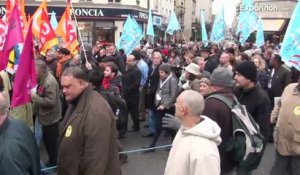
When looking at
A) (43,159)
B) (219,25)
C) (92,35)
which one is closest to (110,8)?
(92,35)

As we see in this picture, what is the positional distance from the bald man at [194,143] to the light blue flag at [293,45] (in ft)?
8.21

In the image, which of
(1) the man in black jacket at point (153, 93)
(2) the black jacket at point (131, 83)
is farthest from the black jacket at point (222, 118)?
(2) the black jacket at point (131, 83)

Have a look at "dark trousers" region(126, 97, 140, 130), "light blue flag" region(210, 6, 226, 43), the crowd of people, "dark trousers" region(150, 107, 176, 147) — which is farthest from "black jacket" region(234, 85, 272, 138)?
"light blue flag" region(210, 6, 226, 43)

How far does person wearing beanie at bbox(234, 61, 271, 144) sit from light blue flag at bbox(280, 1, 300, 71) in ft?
2.43

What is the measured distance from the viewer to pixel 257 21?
19.7 m

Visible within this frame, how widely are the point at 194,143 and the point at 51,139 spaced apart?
4.07 meters

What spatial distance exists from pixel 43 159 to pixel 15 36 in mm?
2343

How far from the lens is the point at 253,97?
197 inches

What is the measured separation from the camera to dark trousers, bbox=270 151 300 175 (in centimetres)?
495

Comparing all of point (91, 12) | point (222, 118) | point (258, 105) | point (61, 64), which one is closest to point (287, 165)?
point (258, 105)

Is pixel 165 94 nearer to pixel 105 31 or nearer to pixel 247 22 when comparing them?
pixel 247 22

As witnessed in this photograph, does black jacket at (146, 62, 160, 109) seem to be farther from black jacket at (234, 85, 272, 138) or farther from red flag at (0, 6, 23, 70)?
black jacket at (234, 85, 272, 138)

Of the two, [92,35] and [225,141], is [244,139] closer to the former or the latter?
[225,141]

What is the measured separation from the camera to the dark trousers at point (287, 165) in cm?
495
